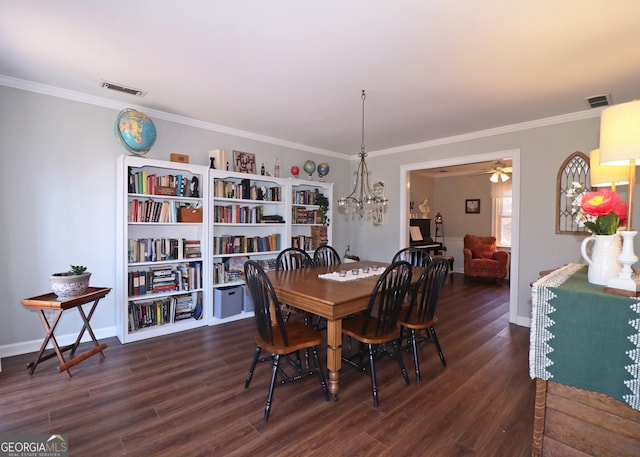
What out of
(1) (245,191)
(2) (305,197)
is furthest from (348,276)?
(2) (305,197)

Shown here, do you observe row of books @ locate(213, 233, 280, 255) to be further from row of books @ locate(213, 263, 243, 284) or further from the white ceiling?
the white ceiling

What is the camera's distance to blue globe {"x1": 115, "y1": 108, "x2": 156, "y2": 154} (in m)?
3.11

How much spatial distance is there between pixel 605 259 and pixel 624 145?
514mm

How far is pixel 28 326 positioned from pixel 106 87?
2.42m

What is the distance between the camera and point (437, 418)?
79.9 inches

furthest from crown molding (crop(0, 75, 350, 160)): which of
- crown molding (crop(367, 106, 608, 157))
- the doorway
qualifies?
the doorway

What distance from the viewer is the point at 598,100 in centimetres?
308

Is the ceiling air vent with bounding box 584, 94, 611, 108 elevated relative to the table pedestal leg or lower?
elevated

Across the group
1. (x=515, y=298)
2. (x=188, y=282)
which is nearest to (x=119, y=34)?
(x=188, y=282)

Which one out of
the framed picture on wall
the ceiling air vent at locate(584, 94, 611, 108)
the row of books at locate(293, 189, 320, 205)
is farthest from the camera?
the framed picture on wall

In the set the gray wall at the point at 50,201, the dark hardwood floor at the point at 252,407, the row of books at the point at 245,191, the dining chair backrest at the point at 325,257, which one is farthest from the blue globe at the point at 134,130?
the dining chair backrest at the point at 325,257

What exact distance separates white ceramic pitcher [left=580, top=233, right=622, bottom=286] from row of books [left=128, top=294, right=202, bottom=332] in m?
3.69

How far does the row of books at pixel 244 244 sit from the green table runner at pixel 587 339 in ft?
11.2

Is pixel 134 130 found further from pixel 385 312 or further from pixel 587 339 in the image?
pixel 587 339
